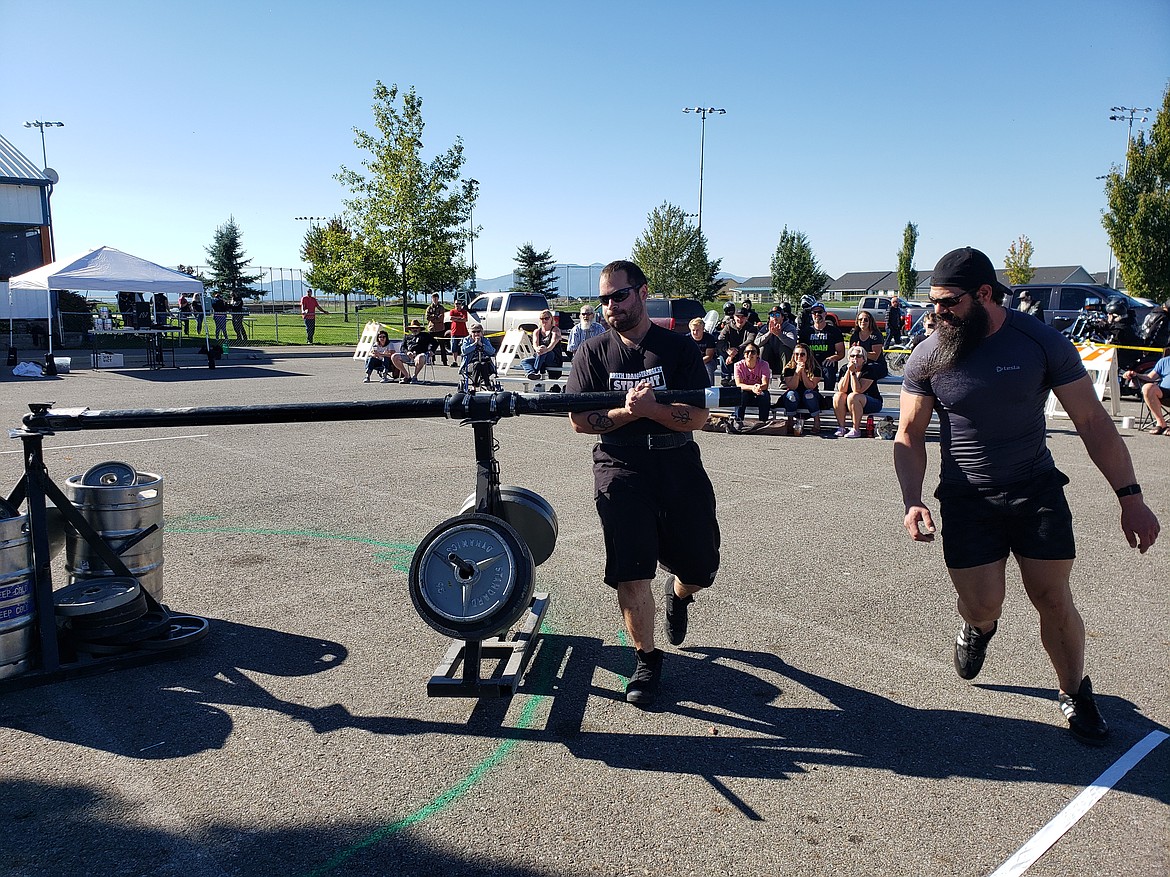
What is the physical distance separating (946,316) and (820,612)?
2.14 meters

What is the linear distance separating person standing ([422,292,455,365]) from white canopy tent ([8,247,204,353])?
5706 mm

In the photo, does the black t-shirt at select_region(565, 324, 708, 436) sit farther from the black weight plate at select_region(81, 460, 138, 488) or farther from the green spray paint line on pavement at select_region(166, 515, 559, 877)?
the black weight plate at select_region(81, 460, 138, 488)

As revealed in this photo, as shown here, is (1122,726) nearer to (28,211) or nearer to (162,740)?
(162,740)

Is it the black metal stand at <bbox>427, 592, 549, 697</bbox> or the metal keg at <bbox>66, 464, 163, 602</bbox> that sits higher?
the metal keg at <bbox>66, 464, 163, 602</bbox>

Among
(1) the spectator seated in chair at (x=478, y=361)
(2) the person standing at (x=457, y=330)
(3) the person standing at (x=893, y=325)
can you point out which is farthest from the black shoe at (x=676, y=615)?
(3) the person standing at (x=893, y=325)

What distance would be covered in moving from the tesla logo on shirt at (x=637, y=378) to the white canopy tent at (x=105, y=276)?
19.9 m

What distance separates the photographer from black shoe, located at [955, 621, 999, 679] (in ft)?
12.8

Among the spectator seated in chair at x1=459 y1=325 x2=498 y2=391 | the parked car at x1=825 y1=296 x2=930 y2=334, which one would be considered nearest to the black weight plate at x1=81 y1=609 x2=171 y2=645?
the spectator seated in chair at x1=459 y1=325 x2=498 y2=391

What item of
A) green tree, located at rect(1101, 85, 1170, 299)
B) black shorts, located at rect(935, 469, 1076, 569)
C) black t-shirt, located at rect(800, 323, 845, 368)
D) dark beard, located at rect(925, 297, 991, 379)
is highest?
green tree, located at rect(1101, 85, 1170, 299)

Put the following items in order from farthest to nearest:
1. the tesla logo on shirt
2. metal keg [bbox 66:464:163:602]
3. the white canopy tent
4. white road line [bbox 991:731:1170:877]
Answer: the white canopy tent < metal keg [bbox 66:464:163:602] < the tesla logo on shirt < white road line [bbox 991:731:1170:877]

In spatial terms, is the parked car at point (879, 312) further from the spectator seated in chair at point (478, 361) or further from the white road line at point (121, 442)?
the white road line at point (121, 442)

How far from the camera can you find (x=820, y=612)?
5098 millimetres

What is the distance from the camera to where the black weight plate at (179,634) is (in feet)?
14.2

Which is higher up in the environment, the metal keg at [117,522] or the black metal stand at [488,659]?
the metal keg at [117,522]
